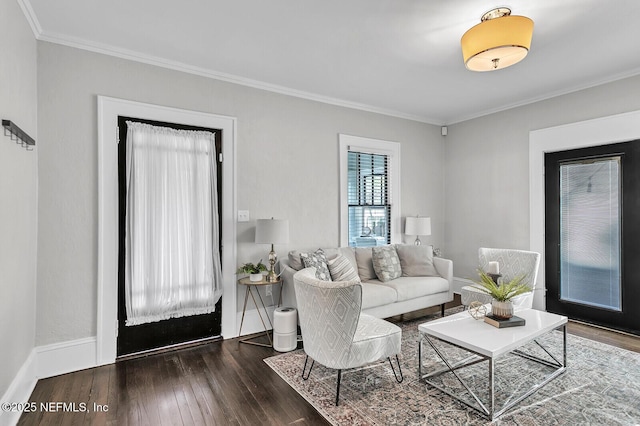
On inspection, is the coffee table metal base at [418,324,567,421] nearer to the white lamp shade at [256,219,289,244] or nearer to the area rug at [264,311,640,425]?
the area rug at [264,311,640,425]

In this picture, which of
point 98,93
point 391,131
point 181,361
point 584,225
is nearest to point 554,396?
point 584,225

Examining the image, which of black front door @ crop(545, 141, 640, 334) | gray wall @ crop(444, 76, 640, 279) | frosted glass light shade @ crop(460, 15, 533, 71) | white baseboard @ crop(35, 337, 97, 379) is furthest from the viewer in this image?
gray wall @ crop(444, 76, 640, 279)

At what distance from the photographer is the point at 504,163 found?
15.8 feet

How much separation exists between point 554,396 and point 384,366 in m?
1.21

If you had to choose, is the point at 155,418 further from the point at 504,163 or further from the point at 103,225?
the point at 504,163

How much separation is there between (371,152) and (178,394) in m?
3.66

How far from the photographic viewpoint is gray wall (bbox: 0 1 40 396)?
2.01 m

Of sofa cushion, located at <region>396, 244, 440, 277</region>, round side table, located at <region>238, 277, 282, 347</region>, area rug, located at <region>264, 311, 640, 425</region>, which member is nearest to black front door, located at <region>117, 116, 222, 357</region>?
round side table, located at <region>238, 277, 282, 347</region>

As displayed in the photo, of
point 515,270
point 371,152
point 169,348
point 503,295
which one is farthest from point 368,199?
point 169,348

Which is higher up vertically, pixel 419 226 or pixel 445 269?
pixel 419 226

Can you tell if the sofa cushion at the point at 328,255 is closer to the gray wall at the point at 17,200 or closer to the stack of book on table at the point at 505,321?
the stack of book on table at the point at 505,321

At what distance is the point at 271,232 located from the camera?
343 centimetres

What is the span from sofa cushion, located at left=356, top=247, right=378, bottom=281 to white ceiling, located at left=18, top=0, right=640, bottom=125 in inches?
78.6

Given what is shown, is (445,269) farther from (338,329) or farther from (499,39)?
(499,39)
